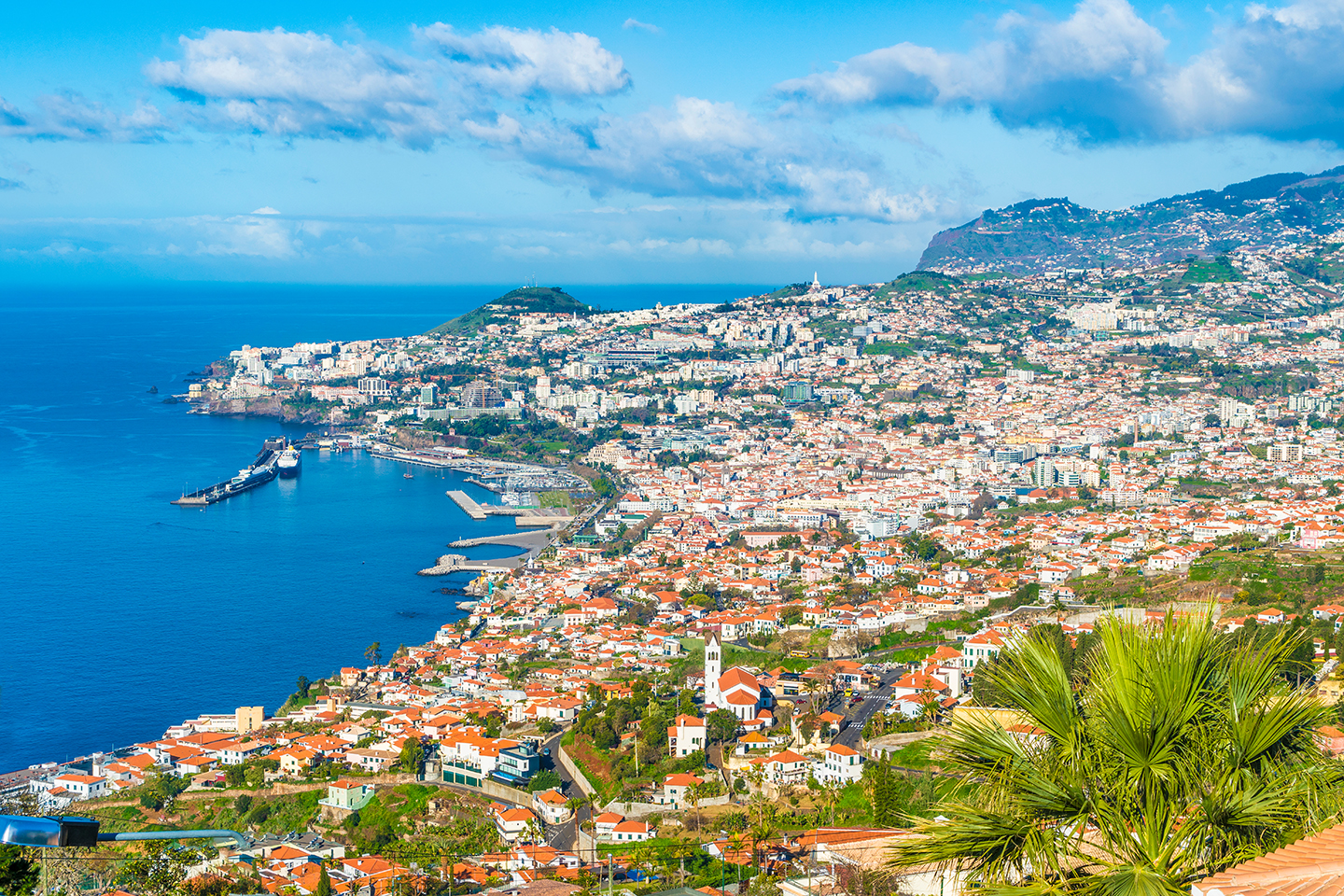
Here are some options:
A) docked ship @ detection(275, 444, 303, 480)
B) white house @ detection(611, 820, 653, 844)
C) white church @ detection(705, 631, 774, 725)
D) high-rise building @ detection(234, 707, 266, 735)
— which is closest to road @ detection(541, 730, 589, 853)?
white house @ detection(611, 820, 653, 844)

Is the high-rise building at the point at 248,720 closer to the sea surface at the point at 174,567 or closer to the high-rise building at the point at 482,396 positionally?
the sea surface at the point at 174,567

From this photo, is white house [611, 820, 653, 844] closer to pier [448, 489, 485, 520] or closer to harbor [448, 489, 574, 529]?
harbor [448, 489, 574, 529]

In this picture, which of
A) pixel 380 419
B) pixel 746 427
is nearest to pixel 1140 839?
pixel 746 427

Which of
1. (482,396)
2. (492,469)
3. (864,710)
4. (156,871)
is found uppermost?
(482,396)

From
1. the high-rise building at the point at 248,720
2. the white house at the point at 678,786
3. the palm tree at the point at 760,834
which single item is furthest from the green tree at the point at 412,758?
the palm tree at the point at 760,834

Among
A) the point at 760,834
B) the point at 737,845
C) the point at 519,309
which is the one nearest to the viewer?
the point at 737,845

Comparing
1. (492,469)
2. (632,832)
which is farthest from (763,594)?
(492,469)

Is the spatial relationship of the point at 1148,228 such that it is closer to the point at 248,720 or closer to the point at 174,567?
the point at 174,567
